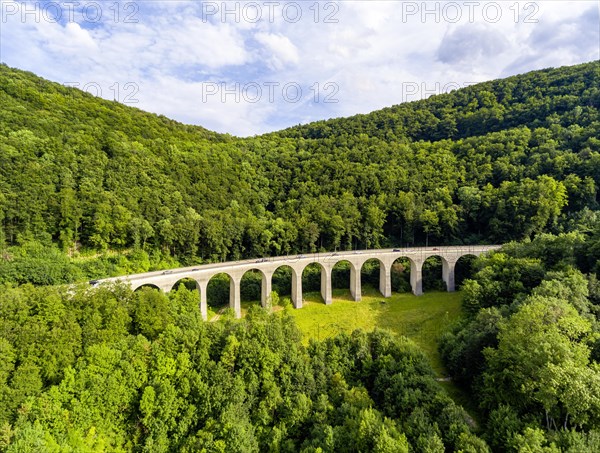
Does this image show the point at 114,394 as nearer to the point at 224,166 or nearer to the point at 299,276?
the point at 299,276

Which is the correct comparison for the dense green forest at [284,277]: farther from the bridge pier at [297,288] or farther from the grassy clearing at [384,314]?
the bridge pier at [297,288]

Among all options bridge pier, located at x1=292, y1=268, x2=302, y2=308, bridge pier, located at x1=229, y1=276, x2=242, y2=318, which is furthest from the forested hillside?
bridge pier, located at x1=229, y1=276, x2=242, y2=318

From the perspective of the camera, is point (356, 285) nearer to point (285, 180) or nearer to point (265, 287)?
point (265, 287)

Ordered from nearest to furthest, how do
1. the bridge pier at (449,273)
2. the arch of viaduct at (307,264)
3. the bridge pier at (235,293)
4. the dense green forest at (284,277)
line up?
the dense green forest at (284,277) → the arch of viaduct at (307,264) → the bridge pier at (235,293) → the bridge pier at (449,273)

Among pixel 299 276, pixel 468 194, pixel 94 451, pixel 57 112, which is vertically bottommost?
pixel 94 451

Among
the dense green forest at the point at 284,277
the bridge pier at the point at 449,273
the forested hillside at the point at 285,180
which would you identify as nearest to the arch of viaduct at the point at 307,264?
the bridge pier at the point at 449,273

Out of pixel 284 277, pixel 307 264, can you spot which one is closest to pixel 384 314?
pixel 307 264

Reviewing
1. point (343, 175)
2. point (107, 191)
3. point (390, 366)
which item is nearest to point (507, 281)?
point (390, 366)
